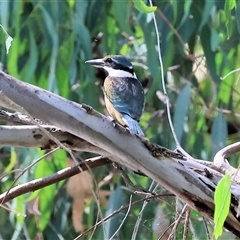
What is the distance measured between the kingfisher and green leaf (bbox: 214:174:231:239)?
2.24ft

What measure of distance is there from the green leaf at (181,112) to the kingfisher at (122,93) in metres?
0.22

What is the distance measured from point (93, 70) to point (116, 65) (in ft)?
0.61

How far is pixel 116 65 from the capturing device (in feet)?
8.50

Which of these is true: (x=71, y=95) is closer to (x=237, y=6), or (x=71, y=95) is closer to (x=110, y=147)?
(x=237, y=6)

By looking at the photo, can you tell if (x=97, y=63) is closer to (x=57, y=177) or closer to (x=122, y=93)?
(x=122, y=93)

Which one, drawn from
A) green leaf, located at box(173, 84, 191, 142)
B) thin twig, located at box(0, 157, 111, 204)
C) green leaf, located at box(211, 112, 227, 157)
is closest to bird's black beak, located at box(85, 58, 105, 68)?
green leaf, located at box(173, 84, 191, 142)

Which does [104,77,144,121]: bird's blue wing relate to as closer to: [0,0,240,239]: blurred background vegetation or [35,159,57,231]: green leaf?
[0,0,240,239]: blurred background vegetation

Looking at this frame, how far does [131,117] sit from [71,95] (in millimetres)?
807

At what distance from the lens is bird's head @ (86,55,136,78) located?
2.57 meters

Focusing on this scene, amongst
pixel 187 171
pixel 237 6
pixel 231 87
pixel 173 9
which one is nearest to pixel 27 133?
pixel 187 171

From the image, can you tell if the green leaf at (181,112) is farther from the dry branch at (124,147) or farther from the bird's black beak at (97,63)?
the dry branch at (124,147)

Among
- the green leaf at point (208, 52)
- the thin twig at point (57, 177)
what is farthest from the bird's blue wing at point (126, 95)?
the thin twig at point (57, 177)

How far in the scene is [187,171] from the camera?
141 cm

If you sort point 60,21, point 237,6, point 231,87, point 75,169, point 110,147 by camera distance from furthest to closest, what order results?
point 231,87 → point 60,21 → point 237,6 → point 75,169 → point 110,147
